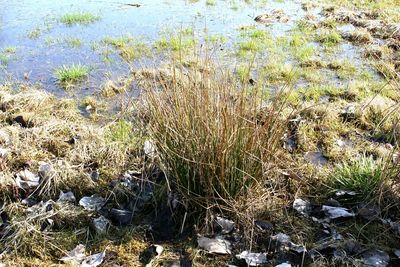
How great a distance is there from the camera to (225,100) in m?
2.89

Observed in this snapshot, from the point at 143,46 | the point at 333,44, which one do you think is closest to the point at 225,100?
the point at 143,46

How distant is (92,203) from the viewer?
3.34 metres

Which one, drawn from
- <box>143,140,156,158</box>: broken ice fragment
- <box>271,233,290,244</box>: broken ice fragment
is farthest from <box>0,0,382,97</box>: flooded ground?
<box>271,233,290,244</box>: broken ice fragment

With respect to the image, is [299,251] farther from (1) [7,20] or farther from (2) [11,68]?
(1) [7,20]

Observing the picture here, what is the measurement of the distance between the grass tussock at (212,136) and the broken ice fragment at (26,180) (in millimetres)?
1074

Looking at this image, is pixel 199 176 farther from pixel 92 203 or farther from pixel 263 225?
pixel 92 203

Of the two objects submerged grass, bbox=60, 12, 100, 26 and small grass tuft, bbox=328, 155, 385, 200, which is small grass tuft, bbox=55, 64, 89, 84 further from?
small grass tuft, bbox=328, 155, 385, 200

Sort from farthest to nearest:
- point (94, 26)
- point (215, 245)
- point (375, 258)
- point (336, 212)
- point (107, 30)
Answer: point (94, 26) → point (107, 30) → point (336, 212) → point (215, 245) → point (375, 258)

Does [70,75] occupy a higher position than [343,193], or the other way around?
[70,75]

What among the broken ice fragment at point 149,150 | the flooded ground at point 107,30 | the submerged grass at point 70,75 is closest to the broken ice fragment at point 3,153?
the broken ice fragment at point 149,150

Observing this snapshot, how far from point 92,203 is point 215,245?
3.30 feet

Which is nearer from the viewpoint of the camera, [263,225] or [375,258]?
[375,258]

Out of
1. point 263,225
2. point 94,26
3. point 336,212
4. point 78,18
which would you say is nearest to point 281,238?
point 263,225

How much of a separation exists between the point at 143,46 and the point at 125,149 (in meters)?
3.02
